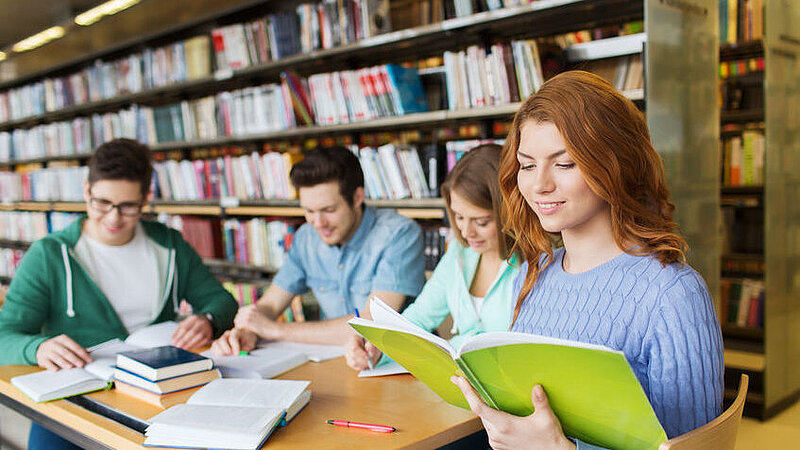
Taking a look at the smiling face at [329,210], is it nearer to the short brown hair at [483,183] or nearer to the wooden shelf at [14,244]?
the short brown hair at [483,183]

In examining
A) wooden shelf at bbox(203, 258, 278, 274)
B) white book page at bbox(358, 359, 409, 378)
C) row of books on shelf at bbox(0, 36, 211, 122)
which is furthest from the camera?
row of books on shelf at bbox(0, 36, 211, 122)

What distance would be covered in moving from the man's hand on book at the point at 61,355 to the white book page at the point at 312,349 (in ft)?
1.57

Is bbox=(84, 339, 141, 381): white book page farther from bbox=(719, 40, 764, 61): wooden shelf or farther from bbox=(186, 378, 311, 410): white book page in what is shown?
bbox=(719, 40, 764, 61): wooden shelf

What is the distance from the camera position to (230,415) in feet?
4.12

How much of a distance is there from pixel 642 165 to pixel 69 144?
5.95 m

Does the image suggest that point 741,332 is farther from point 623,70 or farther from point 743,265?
point 623,70

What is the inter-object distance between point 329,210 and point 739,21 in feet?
9.58

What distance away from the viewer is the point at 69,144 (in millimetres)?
5961

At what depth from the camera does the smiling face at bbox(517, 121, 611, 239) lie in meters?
1.14

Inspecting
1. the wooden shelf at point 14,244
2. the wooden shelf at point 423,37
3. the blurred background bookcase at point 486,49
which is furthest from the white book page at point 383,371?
the wooden shelf at point 14,244

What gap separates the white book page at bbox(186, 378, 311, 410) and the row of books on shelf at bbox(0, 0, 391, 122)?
7.90 feet

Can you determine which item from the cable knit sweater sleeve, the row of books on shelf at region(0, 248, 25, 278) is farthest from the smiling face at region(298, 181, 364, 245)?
the row of books on shelf at region(0, 248, 25, 278)

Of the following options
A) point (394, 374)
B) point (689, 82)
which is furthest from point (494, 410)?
point (689, 82)

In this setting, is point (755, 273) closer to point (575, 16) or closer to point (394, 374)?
point (575, 16)
